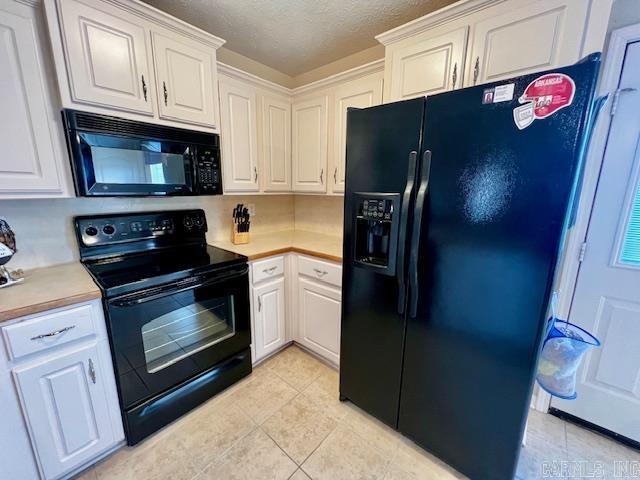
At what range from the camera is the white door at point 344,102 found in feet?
5.96

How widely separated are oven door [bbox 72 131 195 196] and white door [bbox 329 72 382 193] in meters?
1.03

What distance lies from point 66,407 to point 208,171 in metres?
1.41

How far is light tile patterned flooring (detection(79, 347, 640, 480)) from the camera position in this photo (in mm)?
1305

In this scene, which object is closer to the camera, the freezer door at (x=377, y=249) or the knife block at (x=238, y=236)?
the freezer door at (x=377, y=249)

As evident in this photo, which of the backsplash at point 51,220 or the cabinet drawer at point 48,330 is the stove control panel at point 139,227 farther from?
the cabinet drawer at point 48,330

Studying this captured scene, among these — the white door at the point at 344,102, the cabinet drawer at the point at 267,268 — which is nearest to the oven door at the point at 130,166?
the cabinet drawer at the point at 267,268

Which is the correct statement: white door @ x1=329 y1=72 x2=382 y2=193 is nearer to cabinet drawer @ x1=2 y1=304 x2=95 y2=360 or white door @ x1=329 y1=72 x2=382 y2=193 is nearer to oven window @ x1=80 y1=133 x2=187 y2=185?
oven window @ x1=80 y1=133 x2=187 y2=185

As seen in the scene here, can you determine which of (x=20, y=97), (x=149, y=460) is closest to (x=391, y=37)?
(x=20, y=97)

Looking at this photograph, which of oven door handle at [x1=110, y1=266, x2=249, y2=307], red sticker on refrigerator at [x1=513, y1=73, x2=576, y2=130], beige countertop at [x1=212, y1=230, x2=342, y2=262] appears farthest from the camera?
beige countertop at [x1=212, y1=230, x2=342, y2=262]

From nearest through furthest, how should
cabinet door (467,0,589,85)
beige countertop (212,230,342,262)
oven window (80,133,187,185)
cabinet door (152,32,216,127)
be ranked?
1. cabinet door (467,0,589,85)
2. oven window (80,133,187,185)
3. cabinet door (152,32,216,127)
4. beige countertop (212,230,342,262)

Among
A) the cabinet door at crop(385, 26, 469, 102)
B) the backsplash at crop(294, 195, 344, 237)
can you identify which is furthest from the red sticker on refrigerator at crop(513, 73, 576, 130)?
the backsplash at crop(294, 195, 344, 237)

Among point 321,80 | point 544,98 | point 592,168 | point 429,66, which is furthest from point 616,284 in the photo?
point 321,80

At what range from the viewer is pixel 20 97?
1.17m

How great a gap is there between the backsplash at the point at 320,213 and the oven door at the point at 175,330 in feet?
3.44
